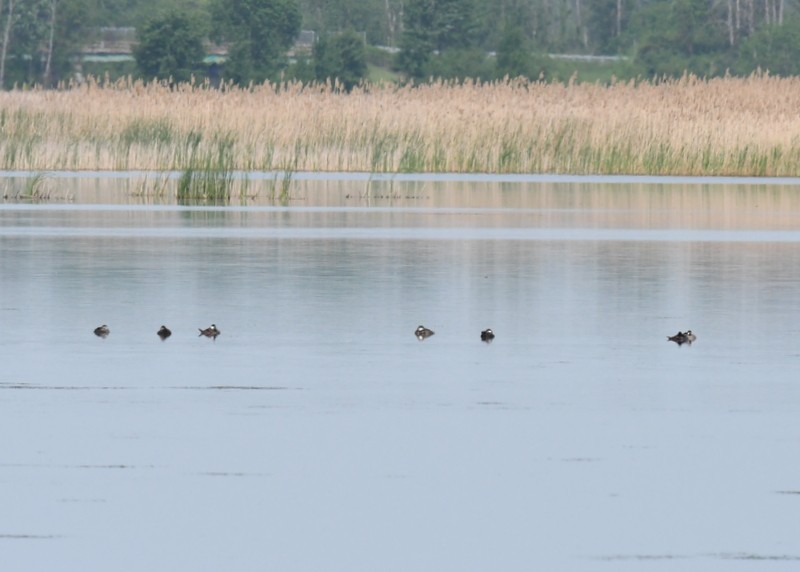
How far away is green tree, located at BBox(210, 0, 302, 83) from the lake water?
169ft

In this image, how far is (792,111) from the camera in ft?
101

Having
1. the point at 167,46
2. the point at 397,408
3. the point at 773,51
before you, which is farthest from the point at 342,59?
the point at 397,408

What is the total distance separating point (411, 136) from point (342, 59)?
38.2 metres

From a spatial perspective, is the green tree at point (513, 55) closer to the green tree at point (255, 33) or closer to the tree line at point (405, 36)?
the tree line at point (405, 36)

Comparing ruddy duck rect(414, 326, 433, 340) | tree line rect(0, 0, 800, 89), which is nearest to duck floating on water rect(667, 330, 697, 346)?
ruddy duck rect(414, 326, 433, 340)

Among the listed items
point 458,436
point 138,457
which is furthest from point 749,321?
point 138,457

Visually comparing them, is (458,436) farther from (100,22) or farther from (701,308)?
(100,22)

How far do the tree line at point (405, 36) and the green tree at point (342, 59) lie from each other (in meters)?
0.05

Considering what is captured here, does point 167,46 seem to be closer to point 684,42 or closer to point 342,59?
point 342,59

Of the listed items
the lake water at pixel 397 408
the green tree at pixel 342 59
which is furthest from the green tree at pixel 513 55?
the lake water at pixel 397 408

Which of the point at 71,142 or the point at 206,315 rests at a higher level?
the point at 71,142

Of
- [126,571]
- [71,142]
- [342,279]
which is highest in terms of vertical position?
[71,142]

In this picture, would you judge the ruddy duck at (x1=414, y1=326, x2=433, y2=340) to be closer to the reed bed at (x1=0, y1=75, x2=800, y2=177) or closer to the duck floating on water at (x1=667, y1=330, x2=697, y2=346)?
the duck floating on water at (x1=667, y1=330, x2=697, y2=346)

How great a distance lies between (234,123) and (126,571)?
24093mm
